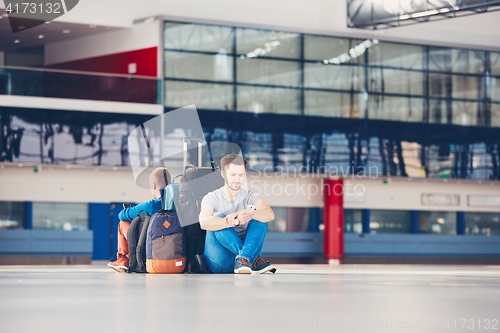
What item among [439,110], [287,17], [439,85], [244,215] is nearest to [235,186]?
[244,215]

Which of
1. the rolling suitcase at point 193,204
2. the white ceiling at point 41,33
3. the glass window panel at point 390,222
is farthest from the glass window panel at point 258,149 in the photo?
the rolling suitcase at point 193,204

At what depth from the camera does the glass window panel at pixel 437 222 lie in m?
32.7

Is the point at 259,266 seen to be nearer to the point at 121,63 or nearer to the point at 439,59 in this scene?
the point at 121,63

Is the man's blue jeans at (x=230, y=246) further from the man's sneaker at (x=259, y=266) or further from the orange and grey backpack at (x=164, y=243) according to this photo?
the orange and grey backpack at (x=164, y=243)

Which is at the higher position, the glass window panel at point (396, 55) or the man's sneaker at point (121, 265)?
the glass window panel at point (396, 55)

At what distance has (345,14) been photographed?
29.6 m

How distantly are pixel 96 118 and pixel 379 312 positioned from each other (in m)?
23.0

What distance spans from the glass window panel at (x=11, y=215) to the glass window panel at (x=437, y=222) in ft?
45.7

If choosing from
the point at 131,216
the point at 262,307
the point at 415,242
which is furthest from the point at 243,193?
the point at 415,242

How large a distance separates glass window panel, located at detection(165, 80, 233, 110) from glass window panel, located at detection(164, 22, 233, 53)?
1.11m

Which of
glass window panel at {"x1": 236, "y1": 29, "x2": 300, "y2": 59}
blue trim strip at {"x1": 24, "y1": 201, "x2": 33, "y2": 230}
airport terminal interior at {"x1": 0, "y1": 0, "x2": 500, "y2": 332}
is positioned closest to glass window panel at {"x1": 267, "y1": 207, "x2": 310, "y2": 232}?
airport terminal interior at {"x1": 0, "y1": 0, "x2": 500, "y2": 332}

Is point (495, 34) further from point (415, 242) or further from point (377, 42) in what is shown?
point (415, 242)

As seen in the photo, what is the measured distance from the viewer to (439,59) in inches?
1240

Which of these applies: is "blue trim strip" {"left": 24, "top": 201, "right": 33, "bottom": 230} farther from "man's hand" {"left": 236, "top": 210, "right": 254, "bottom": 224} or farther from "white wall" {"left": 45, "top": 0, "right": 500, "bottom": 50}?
"man's hand" {"left": 236, "top": 210, "right": 254, "bottom": 224}
